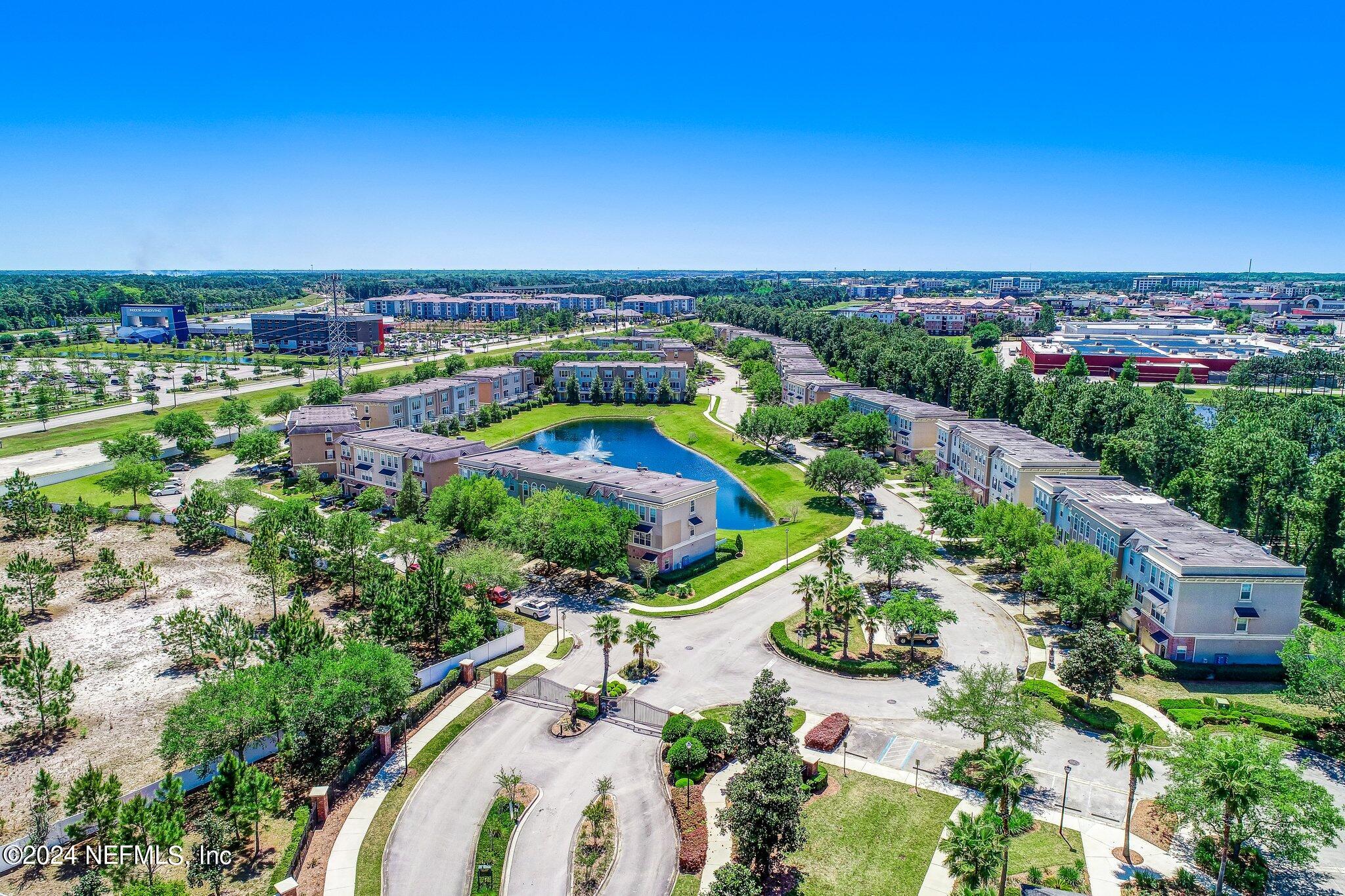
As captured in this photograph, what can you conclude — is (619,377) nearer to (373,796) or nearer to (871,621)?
(871,621)

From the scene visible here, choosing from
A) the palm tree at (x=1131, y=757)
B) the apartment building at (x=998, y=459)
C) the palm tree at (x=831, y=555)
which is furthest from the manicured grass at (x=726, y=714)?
the apartment building at (x=998, y=459)

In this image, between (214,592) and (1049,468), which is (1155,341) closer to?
(1049,468)

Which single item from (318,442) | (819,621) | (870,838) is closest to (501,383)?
(318,442)

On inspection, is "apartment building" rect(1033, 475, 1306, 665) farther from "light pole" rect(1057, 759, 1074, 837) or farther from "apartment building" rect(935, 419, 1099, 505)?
"apartment building" rect(935, 419, 1099, 505)

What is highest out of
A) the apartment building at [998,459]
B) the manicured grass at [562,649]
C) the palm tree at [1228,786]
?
the apartment building at [998,459]

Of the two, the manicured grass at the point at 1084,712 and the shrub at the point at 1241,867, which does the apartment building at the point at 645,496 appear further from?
the shrub at the point at 1241,867

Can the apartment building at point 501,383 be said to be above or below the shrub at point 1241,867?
above
